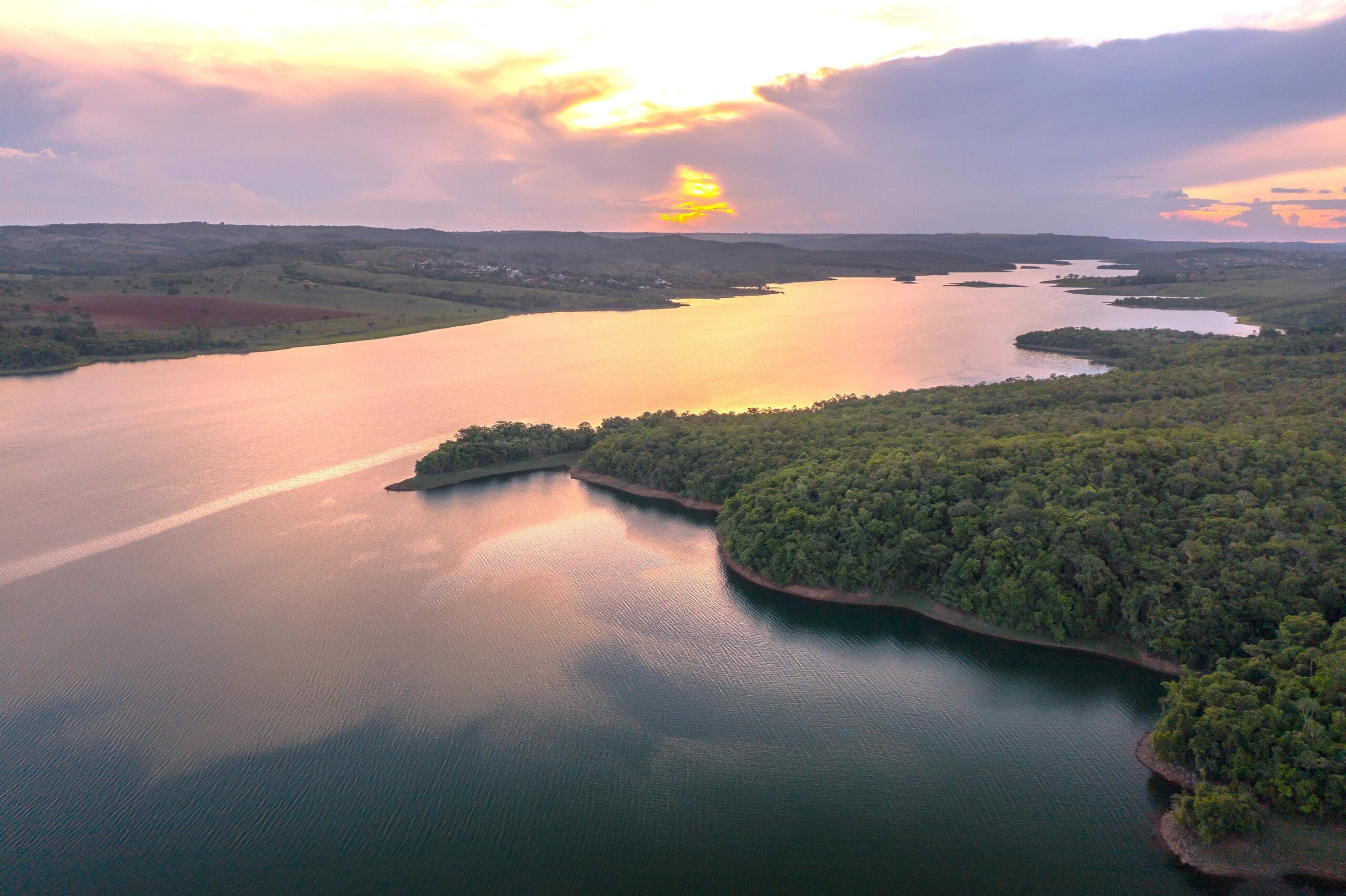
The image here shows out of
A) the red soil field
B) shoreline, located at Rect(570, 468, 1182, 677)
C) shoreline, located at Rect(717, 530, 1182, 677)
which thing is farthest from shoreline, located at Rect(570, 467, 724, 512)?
the red soil field

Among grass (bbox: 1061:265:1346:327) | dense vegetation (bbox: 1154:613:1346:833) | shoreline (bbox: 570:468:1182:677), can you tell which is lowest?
shoreline (bbox: 570:468:1182:677)

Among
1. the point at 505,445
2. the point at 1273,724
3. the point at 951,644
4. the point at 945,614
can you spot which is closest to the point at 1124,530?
the point at 945,614

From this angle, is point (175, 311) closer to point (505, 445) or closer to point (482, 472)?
point (505, 445)

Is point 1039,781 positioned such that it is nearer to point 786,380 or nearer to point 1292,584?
point 1292,584

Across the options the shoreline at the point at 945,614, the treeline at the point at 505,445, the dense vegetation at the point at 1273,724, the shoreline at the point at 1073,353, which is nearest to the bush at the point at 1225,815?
the dense vegetation at the point at 1273,724

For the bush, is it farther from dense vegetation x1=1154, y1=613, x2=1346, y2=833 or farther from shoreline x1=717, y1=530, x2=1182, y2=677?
shoreline x1=717, y1=530, x2=1182, y2=677

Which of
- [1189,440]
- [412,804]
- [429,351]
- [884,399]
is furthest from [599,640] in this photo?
[429,351]
